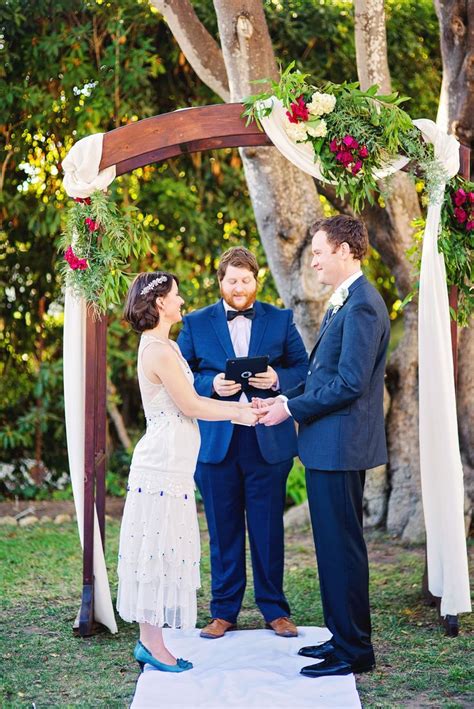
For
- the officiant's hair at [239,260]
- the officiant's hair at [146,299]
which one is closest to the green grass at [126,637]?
the officiant's hair at [146,299]

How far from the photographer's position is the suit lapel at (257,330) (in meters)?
4.55

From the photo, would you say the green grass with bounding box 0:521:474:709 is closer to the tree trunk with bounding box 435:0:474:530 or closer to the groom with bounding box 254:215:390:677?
the groom with bounding box 254:215:390:677

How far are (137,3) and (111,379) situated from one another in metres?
3.23

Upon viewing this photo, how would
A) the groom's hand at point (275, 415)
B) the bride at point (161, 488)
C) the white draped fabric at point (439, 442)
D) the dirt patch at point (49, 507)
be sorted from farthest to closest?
the dirt patch at point (49, 507) → the white draped fabric at point (439, 442) → the groom's hand at point (275, 415) → the bride at point (161, 488)

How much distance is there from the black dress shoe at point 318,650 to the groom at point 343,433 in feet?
0.33

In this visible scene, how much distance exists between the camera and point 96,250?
4.57m

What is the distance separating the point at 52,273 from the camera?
8.25 meters

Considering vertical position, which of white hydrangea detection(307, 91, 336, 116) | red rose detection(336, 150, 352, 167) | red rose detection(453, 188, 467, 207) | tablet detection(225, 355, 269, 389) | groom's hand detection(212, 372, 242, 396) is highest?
white hydrangea detection(307, 91, 336, 116)

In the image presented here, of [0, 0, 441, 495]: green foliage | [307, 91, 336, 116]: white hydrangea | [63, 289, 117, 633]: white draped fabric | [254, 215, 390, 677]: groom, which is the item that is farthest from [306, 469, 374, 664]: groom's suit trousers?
[0, 0, 441, 495]: green foliage

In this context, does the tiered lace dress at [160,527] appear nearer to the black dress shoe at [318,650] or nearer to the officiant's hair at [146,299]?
the officiant's hair at [146,299]

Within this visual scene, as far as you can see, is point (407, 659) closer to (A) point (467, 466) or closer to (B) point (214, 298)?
(A) point (467, 466)

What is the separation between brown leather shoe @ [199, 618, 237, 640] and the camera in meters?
4.49

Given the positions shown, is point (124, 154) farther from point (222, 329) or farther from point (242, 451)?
point (242, 451)

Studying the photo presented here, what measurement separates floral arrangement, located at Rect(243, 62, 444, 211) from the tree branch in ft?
6.51
